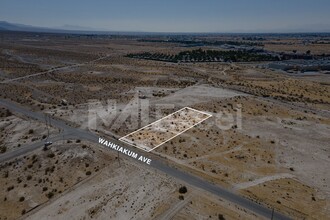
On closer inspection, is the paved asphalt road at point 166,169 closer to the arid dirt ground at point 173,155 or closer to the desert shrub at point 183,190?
the arid dirt ground at point 173,155

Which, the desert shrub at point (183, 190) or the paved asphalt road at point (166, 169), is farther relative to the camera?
the desert shrub at point (183, 190)

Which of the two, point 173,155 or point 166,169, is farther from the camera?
point 173,155

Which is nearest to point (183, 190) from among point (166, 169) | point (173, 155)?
point (166, 169)

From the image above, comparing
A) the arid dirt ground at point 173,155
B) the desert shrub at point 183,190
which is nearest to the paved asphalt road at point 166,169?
the arid dirt ground at point 173,155

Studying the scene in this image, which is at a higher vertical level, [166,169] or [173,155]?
[173,155]

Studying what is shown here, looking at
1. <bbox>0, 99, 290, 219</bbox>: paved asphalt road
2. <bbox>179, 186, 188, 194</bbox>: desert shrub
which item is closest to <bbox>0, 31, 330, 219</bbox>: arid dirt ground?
<bbox>179, 186, 188, 194</bbox>: desert shrub

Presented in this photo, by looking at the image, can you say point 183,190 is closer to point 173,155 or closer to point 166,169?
point 166,169

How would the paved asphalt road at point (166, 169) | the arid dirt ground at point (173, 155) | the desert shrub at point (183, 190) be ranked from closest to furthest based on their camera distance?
the paved asphalt road at point (166, 169), the arid dirt ground at point (173, 155), the desert shrub at point (183, 190)

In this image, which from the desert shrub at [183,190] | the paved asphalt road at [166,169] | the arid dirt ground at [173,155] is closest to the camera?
the paved asphalt road at [166,169]
